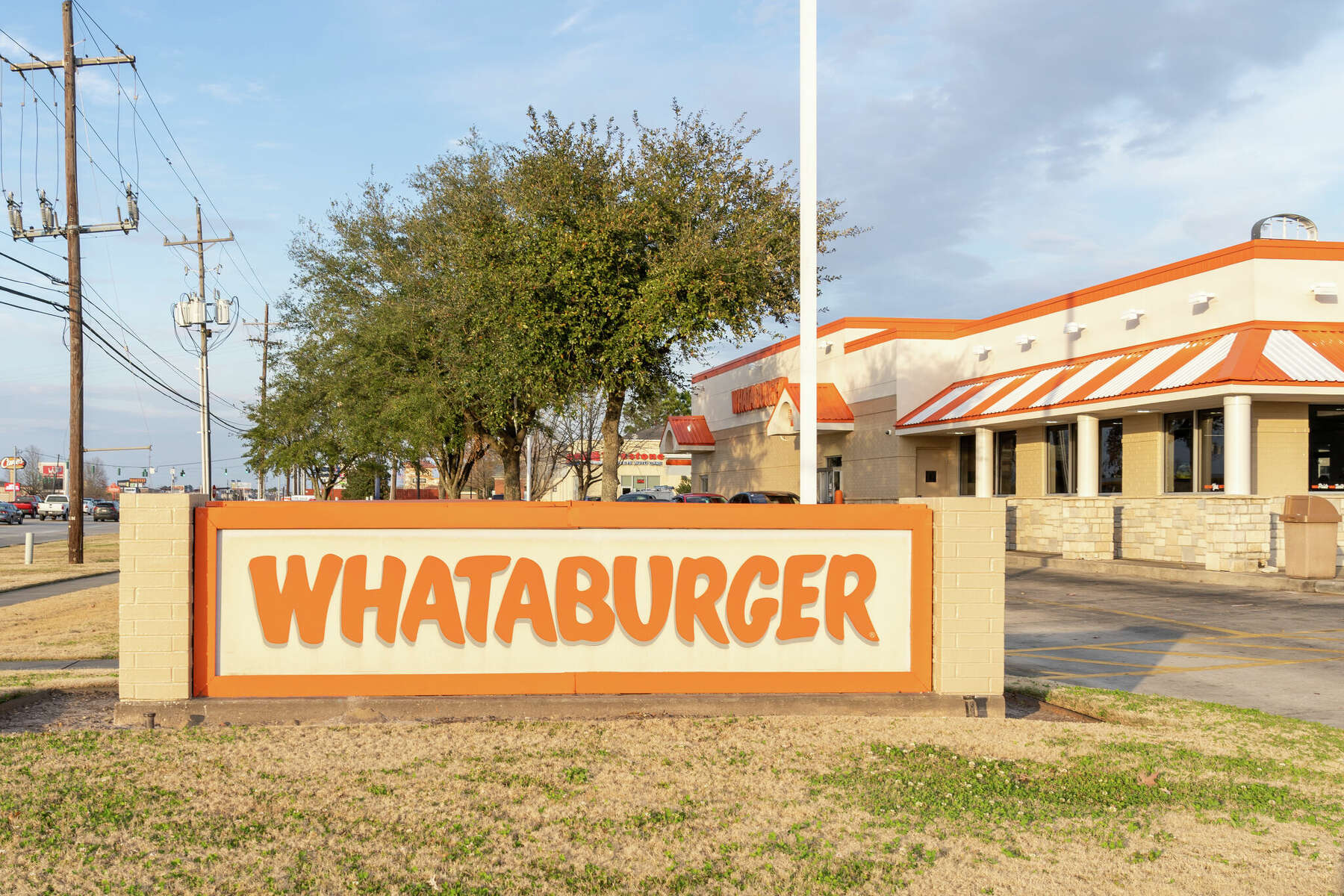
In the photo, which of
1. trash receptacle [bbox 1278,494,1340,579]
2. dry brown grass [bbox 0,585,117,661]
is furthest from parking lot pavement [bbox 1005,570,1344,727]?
dry brown grass [bbox 0,585,117,661]

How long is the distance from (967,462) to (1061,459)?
527 centimetres

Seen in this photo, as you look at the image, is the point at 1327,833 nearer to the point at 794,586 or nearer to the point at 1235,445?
the point at 794,586

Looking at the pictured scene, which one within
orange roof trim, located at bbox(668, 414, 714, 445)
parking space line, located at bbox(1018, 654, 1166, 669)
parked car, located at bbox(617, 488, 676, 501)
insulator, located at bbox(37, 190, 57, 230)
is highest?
insulator, located at bbox(37, 190, 57, 230)

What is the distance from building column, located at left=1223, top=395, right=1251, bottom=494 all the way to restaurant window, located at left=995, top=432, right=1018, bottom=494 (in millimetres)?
10105

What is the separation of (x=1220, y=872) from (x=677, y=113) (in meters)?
21.6

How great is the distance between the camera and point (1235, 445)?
2106cm

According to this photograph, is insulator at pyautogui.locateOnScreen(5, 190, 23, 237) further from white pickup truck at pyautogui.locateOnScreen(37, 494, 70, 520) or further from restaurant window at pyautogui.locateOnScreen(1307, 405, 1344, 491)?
white pickup truck at pyautogui.locateOnScreen(37, 494, 70, 520)

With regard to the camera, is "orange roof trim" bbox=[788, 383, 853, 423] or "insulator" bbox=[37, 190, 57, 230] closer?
"insulator" bbox=[37, 190, 57, 230]

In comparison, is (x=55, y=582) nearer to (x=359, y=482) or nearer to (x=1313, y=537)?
(x=1313, y=537)

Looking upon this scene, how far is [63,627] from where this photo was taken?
45.2 ft

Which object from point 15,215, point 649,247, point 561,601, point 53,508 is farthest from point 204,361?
point 53,508

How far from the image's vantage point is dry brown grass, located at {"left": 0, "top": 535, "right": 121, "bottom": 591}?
72.9ft

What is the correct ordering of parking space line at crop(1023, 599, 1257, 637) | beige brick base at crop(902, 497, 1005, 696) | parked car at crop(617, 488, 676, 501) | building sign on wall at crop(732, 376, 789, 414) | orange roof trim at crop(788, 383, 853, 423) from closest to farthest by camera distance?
beige brick base at crop(902, 497, 1005, 696) → parking space line at crop(1023, 599, 1257, 637) → orange roof trim at crop(788, 383, 853, 423) → building sign on wall at crop(732, 376, 789, 414) → parked car at crop(617, 488, 676, 501)

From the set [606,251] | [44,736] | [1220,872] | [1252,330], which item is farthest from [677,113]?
[1220,872]
